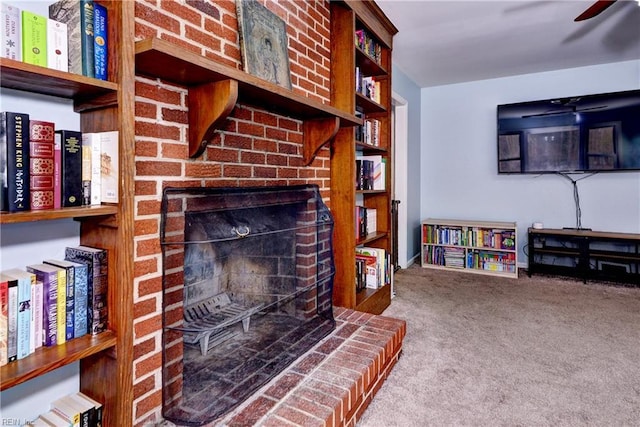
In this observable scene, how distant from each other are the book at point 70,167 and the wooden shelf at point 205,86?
30 centimetres

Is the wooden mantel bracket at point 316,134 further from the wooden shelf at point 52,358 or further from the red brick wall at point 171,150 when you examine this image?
the wooden shelf at point 52,358

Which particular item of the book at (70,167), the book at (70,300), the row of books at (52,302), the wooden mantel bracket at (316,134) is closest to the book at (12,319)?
the row of books at (52,302)

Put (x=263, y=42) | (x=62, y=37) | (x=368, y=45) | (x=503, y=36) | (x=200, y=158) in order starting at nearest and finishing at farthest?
Answer: 1. (x=62, y=37)
2. (x=200, y=158)
3. (x=263, y=42)
4. (x=368, y=45)
5. (x=503, y=36)

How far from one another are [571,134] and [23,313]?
476 centimetres

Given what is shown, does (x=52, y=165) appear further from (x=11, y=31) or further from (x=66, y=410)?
(x=66, y=410)

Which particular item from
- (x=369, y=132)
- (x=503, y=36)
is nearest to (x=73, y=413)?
(x=369, y=132)

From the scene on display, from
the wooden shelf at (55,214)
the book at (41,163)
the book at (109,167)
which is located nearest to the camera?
the wooden shelf at (55,214)

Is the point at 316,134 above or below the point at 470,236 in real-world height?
above

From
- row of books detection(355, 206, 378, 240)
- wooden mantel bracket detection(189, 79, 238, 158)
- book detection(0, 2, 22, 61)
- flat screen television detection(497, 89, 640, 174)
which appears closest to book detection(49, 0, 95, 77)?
book detection(0, 2, 22, 61)

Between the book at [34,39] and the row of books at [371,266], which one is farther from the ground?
the book at [34,39]

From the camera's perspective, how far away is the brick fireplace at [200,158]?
1171 mm

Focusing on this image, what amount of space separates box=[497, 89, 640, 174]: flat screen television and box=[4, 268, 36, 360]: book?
456cm

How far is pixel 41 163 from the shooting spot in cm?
92

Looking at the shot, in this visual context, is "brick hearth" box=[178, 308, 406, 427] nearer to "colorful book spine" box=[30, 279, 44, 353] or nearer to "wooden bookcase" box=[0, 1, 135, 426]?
"wooden bookcase" box=[0, 1, 135, 426]
